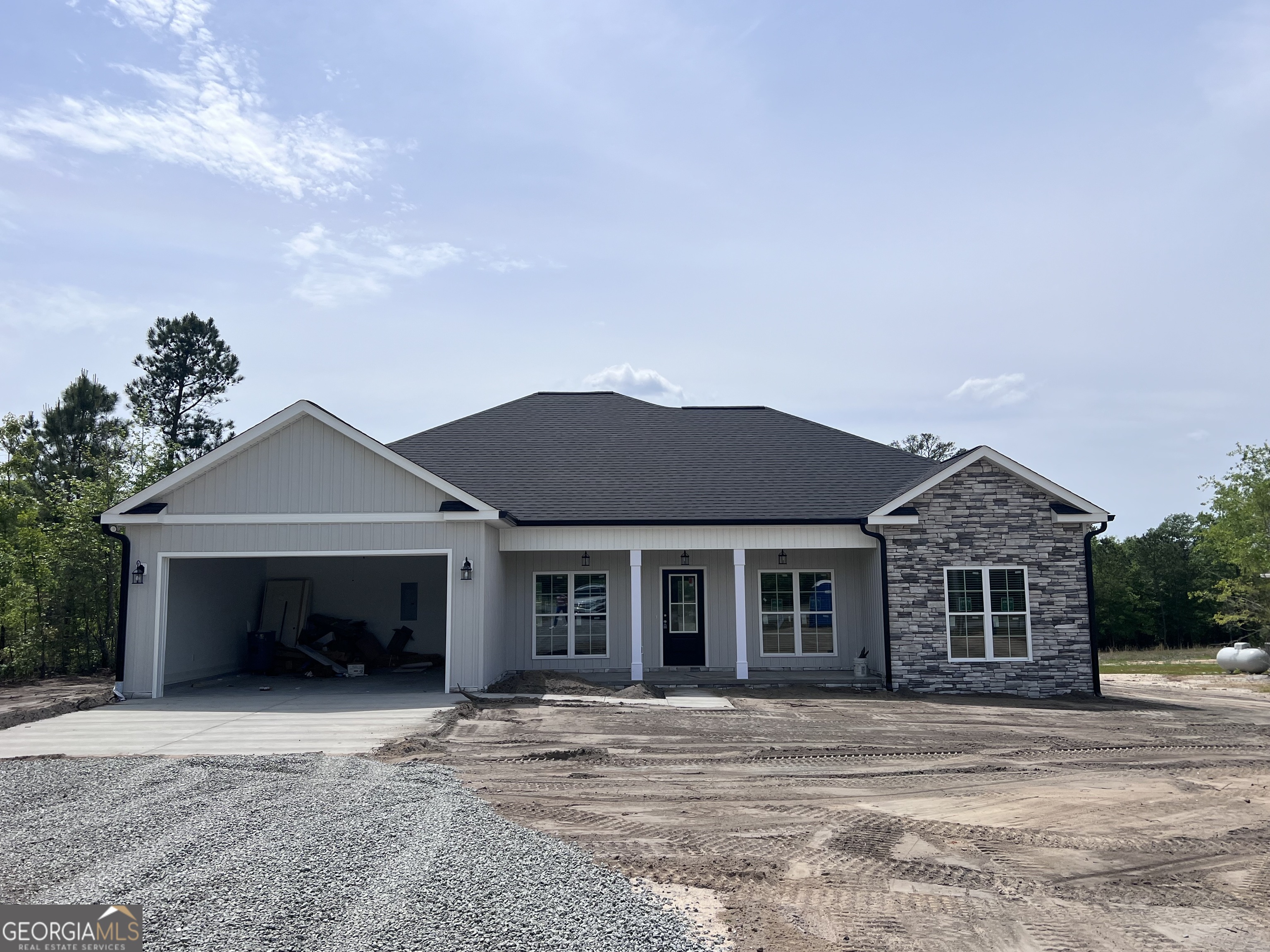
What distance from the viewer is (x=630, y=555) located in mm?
17422

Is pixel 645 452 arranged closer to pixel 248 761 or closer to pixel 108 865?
pixel 248 761

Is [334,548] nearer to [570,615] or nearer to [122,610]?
[122,610]

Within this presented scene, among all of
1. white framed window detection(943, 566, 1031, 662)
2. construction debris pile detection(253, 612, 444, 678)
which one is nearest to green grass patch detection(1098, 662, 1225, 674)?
white framed window detection(943, 566, 1031, 662)

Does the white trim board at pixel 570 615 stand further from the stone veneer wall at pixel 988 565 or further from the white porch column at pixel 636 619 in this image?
the stone veneer wall at pixel 988 565

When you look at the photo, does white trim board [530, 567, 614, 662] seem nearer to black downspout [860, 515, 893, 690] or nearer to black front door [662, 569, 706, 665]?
black front door [662, 569, 706, 665]

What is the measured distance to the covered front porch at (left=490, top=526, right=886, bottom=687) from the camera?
686 inches

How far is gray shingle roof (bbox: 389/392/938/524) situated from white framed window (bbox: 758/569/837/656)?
1723mm

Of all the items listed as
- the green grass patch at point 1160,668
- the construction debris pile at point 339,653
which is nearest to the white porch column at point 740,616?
the construction debris pile at point 339,653

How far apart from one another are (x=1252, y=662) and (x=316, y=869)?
80.8 feet

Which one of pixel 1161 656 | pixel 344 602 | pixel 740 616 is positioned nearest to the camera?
pixel 740 616

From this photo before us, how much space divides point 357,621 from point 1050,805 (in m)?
15.2

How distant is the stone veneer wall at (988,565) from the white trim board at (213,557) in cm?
748

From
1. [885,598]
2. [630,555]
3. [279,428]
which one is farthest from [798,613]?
[279,428]

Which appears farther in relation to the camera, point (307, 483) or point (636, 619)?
point (636, 619)
